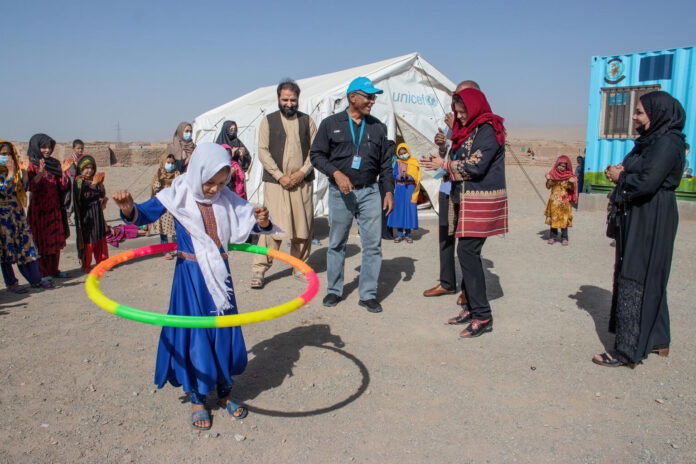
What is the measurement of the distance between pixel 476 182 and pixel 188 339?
264 centimetres

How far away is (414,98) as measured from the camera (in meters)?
11.9

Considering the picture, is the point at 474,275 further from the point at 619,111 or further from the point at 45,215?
the point at 619,111

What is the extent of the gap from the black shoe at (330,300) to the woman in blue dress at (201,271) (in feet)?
7.09

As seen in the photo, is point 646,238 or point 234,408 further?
point 646,238

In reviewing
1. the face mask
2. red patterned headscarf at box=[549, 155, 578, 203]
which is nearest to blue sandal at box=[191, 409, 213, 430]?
the face mask

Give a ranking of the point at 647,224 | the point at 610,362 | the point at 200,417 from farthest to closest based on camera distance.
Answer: the point at 610,362, the point at 647,224, the point at 200,417

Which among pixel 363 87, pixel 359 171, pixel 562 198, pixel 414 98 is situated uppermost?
pixel 414 98

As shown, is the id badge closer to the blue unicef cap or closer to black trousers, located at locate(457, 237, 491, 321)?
the blue unicef cap

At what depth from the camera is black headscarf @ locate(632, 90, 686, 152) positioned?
363 cm

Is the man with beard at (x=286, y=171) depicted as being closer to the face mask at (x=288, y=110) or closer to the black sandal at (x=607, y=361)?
the face mask at (x=288, y=110)

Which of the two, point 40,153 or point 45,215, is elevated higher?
point 40,153

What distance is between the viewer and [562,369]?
3.90 meters

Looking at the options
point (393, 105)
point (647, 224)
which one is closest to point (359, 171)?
→ point (647, 224)

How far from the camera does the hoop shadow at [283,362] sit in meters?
3.45
